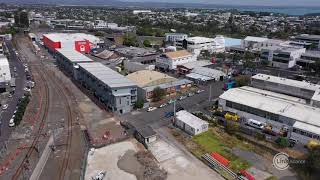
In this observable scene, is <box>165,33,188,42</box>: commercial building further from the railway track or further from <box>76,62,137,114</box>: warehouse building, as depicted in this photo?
the railway track

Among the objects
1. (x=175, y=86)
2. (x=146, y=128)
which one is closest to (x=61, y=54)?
(x=175, y=86)

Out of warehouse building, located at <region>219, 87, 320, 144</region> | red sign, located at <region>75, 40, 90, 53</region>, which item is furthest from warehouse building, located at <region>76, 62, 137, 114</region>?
red sign, located at <region>75, 40, 90, 53</region>

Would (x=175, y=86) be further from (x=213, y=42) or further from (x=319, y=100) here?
(x=213, y=42)

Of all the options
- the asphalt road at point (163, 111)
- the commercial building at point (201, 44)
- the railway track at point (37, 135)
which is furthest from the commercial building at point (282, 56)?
the railway track at point (37, 135)

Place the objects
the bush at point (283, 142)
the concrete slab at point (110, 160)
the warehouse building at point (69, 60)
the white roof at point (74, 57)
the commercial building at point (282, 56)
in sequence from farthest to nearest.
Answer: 1. the commercial building at point (282, 56)
2. the white roof at point (74, 57)
3. the warehouse building at point (69, 60)
4. the bush at point (283, 142)
5. the concrete slab at point (110, 160)

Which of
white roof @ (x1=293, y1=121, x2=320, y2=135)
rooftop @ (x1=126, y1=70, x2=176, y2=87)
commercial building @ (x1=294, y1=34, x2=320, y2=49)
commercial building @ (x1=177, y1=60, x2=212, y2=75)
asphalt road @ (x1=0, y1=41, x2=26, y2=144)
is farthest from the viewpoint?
commercial building @ (x1=294, y1=34, x2=320, y2=49)

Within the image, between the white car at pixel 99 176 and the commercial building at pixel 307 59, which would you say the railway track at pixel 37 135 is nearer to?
the white car at pixel 99 176

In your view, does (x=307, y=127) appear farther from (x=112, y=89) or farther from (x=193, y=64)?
(x=193, y=64)
